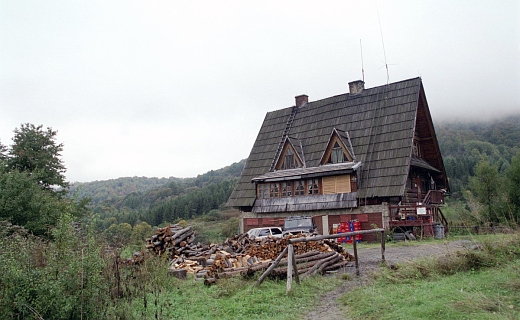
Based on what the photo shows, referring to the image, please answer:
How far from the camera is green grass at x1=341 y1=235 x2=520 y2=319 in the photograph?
6824 mm

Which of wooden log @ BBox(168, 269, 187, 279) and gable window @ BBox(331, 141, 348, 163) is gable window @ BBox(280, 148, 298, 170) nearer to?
gable window @ BBox(331, 141, 348, 163)

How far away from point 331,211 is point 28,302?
21719 mm

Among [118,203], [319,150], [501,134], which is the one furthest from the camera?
[118,203]

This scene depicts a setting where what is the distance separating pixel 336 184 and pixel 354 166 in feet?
6.26

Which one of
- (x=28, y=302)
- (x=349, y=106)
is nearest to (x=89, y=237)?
(x=28, y=302)

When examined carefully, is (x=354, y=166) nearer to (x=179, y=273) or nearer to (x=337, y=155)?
(x=337, y=155)

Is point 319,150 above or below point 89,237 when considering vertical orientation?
above

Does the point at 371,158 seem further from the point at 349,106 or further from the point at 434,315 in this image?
the point at 434,315

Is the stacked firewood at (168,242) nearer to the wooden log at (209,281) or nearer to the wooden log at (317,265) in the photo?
the wooden log at (209,281)

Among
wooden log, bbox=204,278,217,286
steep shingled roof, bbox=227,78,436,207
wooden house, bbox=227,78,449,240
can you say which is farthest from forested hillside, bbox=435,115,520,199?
wooden log, bbox=204,278,217,286

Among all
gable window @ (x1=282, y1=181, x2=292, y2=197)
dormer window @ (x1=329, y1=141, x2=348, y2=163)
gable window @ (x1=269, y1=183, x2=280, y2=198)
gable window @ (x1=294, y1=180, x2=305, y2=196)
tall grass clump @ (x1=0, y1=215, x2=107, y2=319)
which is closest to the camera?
tall grass clump @ (x1=0, y1=215, x2=107, y2=319)

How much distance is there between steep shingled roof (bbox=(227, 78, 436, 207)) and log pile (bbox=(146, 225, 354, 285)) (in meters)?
10.7

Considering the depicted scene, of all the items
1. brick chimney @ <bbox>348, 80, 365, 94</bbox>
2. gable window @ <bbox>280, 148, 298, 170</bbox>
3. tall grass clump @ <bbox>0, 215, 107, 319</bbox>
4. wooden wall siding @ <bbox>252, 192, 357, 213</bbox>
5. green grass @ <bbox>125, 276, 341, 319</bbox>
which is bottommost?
green grass @ <bbox>125, 276, 341, 319</bbox>

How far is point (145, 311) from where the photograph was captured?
8.79m
